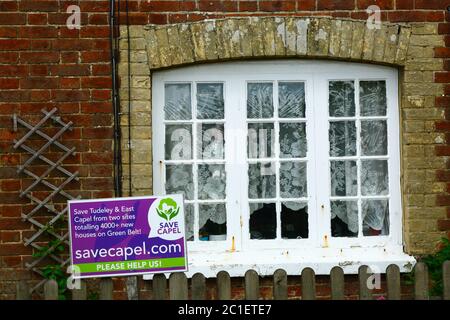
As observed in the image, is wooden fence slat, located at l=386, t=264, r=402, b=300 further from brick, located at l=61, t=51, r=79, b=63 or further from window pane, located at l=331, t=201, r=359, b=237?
brick, located at l=61, t=51, r=79, b=63

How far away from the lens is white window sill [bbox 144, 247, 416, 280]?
617cm

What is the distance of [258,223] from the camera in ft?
20.9

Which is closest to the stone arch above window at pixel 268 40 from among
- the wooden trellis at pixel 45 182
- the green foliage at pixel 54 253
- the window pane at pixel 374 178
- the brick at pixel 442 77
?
the brick at pixel 442 77

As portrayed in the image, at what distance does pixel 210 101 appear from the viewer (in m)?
6.38

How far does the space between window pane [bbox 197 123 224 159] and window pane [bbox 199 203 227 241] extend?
440 mm

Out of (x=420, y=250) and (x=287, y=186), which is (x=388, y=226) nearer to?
(x=420, y=250)

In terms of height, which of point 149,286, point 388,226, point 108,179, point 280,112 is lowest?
point 149,286

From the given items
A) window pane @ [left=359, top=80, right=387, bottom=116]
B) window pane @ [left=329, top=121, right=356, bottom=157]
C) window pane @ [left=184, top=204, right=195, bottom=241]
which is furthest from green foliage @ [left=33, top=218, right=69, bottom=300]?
window pane @ [left=359, top=80, right=387, bottom=116]

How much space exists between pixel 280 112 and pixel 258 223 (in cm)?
100

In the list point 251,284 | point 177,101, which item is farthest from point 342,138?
point 251,284

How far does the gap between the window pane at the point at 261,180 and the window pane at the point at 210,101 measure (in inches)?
21.8

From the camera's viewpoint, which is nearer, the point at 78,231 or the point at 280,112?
the point at 78,231

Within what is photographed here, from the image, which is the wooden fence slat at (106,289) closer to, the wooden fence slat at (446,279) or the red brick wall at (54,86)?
the red brick wall at (54,86)

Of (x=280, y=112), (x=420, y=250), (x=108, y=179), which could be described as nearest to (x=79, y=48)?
(x=108, y=179)
